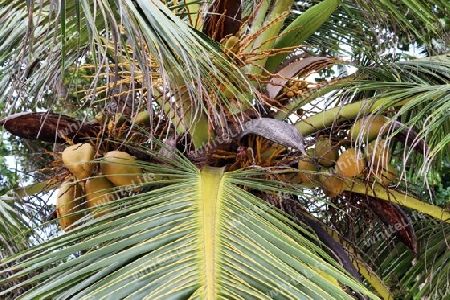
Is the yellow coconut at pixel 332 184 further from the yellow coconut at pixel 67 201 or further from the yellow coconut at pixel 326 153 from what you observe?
the yellow coconut at pixel 67 201

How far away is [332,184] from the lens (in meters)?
1.53

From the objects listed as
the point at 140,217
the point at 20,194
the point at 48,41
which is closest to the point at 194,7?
the point at 48,41

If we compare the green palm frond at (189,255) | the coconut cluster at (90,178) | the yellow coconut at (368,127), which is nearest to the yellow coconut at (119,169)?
the coconut cluster at (90,178)

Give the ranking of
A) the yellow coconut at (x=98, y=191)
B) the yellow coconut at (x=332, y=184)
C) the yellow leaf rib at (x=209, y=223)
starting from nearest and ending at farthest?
the yellow leaf rib at (x=209, y=223)
the yellow coconut at (x=98, y=191)
the yellow coconut at (x=332, y=184)

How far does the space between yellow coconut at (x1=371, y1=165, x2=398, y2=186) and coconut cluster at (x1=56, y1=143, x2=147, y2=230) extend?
0.55m

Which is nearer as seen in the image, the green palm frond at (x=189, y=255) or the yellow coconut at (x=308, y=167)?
the green palm frond at (x=189, y=255)

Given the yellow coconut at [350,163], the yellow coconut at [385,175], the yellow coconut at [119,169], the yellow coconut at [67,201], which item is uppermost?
the yellow coconut at [119,169]

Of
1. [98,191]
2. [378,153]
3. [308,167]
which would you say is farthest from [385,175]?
[98,191]

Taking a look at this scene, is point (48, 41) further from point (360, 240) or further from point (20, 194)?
point (360, 240)

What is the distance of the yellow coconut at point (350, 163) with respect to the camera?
149 centimetres

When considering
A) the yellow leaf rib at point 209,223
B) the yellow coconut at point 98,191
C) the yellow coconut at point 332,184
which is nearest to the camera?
the yellow leaf rib at point 209,223

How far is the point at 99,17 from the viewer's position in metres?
1.43

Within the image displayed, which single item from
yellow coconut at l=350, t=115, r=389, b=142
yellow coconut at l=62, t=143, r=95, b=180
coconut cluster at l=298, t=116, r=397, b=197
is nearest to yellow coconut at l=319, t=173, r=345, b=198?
coconut cluster at l=298, t=116, r=397, b=197

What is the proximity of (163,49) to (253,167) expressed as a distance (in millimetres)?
449
